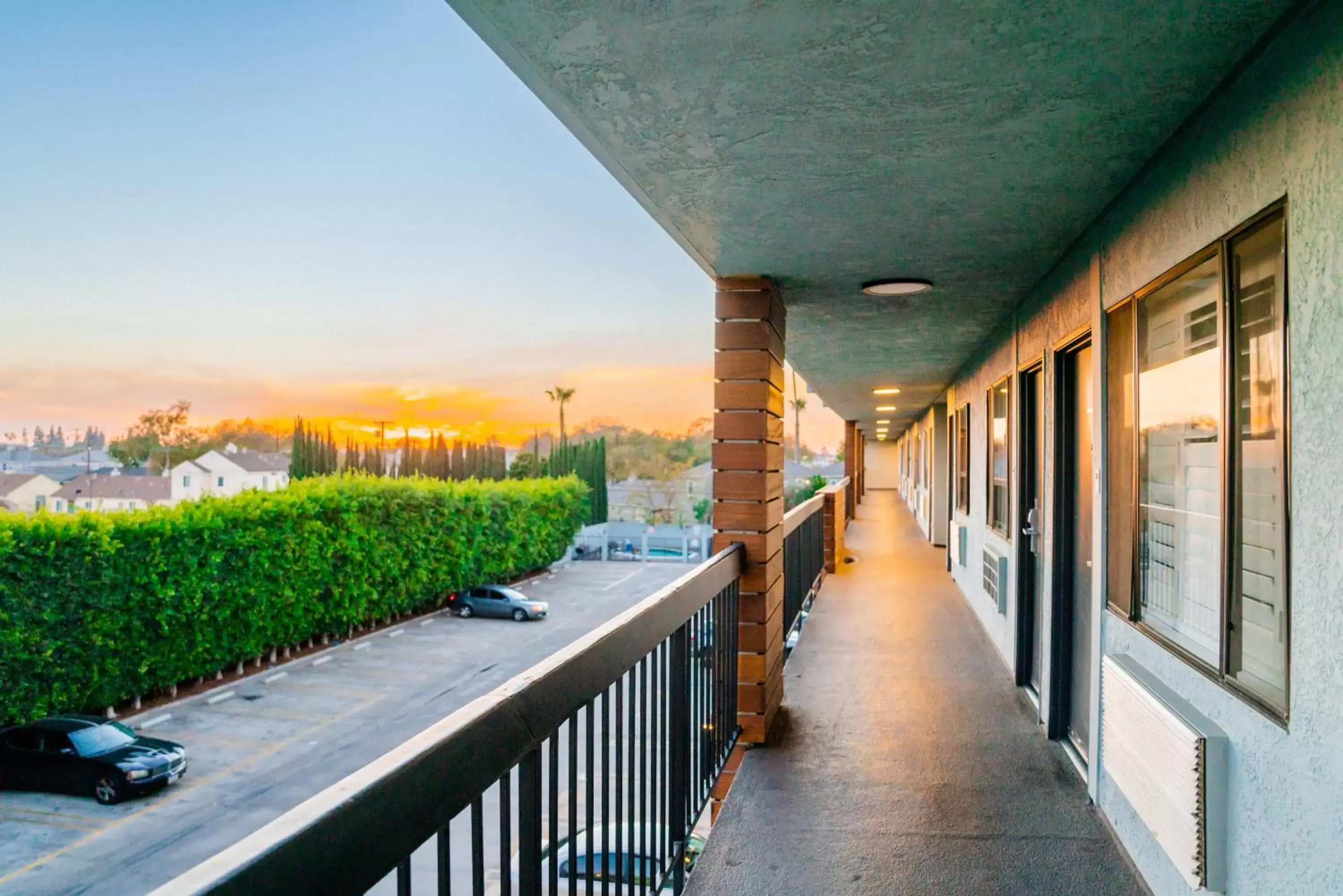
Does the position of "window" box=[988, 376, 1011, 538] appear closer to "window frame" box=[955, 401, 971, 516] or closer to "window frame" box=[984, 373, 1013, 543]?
"window frame" box=[984, 373, 1013, 543]

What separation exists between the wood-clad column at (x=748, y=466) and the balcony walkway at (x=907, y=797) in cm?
37

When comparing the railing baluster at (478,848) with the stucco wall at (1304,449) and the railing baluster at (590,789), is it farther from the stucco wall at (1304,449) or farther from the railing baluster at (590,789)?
the stucco wall at (1304,449)

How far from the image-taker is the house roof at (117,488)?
13742 millimetres

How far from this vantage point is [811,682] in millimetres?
4551

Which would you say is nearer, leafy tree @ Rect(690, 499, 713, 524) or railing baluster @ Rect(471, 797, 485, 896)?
railing baluster @ Rect(471, 797, 485, 896)

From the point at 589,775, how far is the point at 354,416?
1617 inches

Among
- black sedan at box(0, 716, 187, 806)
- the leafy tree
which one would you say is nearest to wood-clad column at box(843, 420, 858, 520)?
black sedan at box(0, 716, 187, 806)

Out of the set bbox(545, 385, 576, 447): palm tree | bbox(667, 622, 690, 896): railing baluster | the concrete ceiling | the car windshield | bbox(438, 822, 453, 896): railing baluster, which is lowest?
the car windshield

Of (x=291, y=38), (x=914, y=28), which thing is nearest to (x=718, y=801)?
(x=914, y=28)

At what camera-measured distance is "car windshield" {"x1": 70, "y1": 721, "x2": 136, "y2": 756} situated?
1006cm

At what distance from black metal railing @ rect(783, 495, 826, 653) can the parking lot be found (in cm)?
455


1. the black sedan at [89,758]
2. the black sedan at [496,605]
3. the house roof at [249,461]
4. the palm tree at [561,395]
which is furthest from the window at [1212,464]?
the palm tree at [561,395]

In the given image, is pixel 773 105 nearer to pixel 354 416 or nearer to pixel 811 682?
pixel 811 682

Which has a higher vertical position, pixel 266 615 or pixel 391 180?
pixel 391 180
